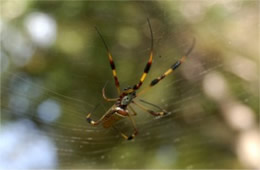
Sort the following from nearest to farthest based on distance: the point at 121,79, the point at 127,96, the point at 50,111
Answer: the point at 127,96
the point at 121,79
the point at 50,111

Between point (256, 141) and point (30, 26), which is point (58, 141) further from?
point (256, 141)

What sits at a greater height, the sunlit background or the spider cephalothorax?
the sunlit background

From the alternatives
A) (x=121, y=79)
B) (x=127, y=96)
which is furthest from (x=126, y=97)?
(x=121, y=79)

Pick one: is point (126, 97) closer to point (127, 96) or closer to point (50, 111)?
point (127, 96)

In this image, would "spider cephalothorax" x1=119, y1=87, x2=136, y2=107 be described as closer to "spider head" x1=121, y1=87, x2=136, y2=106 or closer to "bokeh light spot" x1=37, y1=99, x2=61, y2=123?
"spider head" x1=121, y1=87, x2=136, y2=106

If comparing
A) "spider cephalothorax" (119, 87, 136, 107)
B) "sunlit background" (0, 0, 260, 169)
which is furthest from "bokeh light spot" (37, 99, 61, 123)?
"spider cephalothorax" (119, 87, 136, 107)

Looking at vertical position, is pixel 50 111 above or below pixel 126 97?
above

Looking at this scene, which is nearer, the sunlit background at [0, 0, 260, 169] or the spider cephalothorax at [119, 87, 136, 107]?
the spider cephalothorax at [119, 87, 136, 107]

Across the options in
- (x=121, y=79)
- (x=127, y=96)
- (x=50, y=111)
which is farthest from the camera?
(x=50, y=111)
